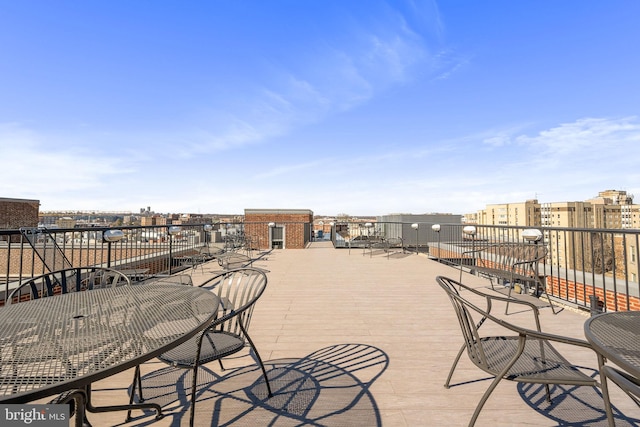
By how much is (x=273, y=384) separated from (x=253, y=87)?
1422 cm

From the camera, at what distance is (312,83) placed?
49.1ft

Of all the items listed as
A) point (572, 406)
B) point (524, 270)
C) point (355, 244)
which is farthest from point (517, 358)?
point (355, 244)

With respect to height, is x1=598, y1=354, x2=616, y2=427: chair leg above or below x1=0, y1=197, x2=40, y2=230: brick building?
below

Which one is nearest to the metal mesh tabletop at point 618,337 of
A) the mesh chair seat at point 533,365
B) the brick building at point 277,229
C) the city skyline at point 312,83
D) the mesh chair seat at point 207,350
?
the mesh chair seat at point 533,365

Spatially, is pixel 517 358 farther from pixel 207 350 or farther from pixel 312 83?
pixel 312 83

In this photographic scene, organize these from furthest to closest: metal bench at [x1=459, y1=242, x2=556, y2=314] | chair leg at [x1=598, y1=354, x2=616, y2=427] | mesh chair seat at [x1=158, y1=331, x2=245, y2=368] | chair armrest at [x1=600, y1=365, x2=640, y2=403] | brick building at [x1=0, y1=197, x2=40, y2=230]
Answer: brick building at [x1=0, y1=197, x2=40, y2=230] → metal bench at [x1=459, y1=242, x2=556, y2=314] → mesh chair seat at [x1=158, y1=331, x2=245, y2=368] → chair leg at [x1=598, y1=354, x2=616, y2=427] → chair armrest at [x1=600, y1=365, x2=640, y2=403]

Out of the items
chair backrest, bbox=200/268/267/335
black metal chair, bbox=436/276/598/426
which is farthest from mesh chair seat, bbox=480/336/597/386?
chair backrest, bbox=200/268/267/335

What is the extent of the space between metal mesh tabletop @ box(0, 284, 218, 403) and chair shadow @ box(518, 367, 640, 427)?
1.96m

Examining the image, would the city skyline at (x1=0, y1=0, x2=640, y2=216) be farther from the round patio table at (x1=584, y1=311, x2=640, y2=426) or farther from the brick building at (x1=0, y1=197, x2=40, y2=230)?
the round patio table at (x1=584, y1=311, x2=640, y2=426)

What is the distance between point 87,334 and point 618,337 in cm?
221

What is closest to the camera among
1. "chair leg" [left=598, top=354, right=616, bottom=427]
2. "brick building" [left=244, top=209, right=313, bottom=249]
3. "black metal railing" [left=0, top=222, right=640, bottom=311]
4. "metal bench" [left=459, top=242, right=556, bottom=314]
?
"chair leg" [left=598, top=354, right=616, bottom=427]

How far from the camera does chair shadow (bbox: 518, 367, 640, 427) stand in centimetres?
155

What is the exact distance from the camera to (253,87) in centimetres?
1378

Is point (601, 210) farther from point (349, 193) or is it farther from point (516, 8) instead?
point (349, 193)
